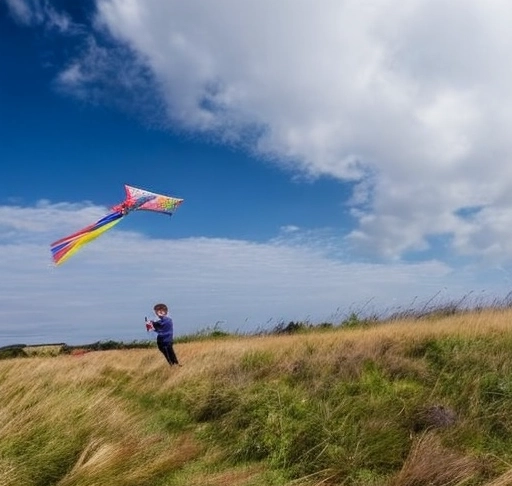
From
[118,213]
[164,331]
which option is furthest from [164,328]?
[118,213]

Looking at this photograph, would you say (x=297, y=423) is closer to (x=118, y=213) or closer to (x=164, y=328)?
(x=118, y=213)

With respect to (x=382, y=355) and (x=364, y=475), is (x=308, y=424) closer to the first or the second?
(x=364, y=475)

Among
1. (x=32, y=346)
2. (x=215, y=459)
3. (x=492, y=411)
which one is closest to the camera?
(x=215, y=459)

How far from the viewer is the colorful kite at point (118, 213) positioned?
8734 mm

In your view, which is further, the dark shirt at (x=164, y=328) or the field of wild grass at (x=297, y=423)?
the dark shirt at (x=164, y=328)

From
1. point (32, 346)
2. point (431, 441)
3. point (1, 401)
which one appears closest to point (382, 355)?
point (431, 441)

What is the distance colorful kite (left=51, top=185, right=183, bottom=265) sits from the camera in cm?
873

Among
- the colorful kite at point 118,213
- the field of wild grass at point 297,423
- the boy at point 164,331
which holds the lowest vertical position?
the field of wild grass at point 297,423

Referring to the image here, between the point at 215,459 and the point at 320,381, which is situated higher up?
the point at 320,381

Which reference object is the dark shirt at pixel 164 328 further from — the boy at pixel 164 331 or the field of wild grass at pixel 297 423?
the field of wild grass at pixel 297 423

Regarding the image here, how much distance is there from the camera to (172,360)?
12688mm

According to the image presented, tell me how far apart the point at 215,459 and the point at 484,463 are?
8.70 ft

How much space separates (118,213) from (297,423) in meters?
5.20

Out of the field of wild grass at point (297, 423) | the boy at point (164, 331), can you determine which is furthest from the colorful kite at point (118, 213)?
the boy at point (164, 331)
